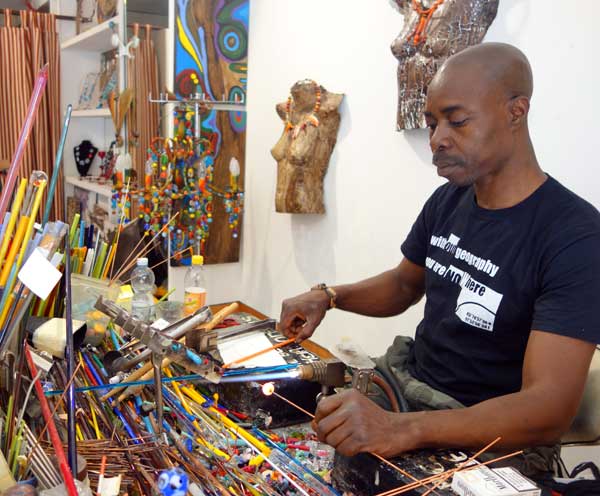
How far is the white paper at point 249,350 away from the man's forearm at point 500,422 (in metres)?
0.38

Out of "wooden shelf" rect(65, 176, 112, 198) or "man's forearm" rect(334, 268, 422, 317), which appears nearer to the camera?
"man's forearm" rect(334, 268, 422, 317)

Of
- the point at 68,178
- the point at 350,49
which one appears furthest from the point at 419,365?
the point at 68,178

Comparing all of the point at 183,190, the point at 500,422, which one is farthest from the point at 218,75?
the point at 500,422

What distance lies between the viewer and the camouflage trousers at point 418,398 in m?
1.16

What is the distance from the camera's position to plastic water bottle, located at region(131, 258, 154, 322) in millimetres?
1620

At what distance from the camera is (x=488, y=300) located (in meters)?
1.30

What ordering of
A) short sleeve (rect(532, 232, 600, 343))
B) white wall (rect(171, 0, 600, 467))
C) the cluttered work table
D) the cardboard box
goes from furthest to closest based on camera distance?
1. white wall (rect(171, 0, 600, 467))
2. short sleeve (rect(532, 232, 600, 343))
3. the cluttered work table
4. the cardboard box

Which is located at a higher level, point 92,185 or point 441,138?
point 441,138

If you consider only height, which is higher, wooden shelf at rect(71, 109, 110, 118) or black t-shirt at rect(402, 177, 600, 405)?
wooden shelf at rect(71, 109, 110, 118)

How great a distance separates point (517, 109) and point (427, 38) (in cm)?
111

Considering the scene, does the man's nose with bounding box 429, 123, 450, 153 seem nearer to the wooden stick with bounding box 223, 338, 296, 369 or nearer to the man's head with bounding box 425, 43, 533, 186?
the man's head with bounding box 425, 43, 533, 186

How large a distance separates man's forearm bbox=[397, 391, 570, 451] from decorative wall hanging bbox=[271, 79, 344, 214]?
7.12 feet

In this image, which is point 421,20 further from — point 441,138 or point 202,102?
point 202,102

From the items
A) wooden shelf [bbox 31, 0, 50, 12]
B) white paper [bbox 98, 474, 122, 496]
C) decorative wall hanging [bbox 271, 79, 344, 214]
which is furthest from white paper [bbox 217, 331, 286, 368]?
wooden shelf [bbox 31, 0, 50, 12]
